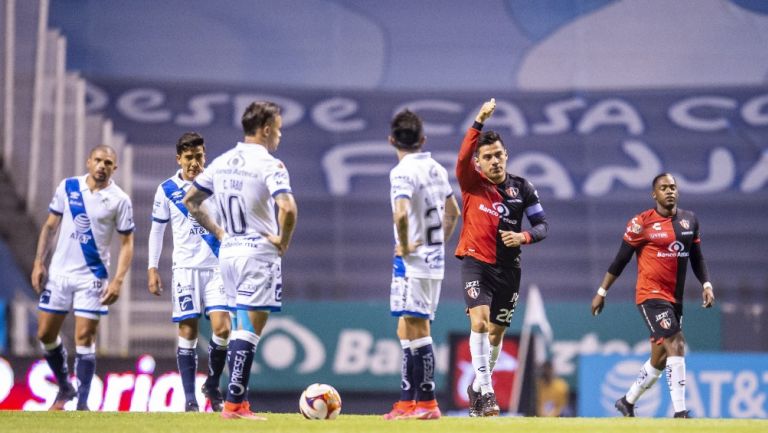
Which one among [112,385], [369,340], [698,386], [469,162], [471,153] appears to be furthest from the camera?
[369,340]

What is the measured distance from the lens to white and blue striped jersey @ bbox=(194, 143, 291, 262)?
8.05 metres

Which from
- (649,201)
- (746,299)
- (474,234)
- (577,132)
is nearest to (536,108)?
(577,132)

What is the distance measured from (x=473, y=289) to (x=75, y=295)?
3.51 m

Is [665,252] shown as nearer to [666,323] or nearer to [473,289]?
[666,323]

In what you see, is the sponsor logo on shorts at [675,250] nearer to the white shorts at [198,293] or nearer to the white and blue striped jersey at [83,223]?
the white shorts at [198,293]

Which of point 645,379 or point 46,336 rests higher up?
point 46,336

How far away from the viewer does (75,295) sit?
10523 mm

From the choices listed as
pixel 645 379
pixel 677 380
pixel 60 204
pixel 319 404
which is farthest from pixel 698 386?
pixel 60 204

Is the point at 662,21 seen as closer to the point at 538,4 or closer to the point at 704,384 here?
the point at 538,4

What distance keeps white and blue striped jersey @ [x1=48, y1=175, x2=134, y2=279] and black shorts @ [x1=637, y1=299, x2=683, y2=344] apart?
186 inches

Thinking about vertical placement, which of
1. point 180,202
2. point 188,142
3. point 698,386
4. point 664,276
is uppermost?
point 188,142

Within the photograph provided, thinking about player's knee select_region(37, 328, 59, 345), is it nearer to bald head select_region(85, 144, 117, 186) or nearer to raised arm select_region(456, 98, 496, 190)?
bald head select_region(85, 144, 117, 186)

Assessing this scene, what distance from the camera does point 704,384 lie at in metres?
16.4

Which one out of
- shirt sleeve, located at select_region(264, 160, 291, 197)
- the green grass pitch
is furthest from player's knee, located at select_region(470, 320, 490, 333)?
shirt sleeve, located at select_region(264, 160, 291, 197)
